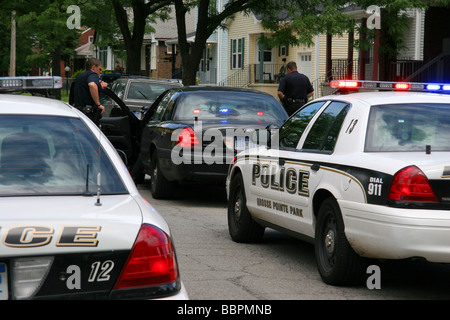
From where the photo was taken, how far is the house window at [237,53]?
148ft

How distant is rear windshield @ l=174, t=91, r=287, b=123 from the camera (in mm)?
11289

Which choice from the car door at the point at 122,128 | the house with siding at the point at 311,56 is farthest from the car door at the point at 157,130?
the house with siding at the point at 311,56

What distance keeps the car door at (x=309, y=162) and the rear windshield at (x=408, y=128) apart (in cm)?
41

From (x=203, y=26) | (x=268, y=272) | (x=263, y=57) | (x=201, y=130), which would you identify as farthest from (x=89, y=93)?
(x=263, y=57)

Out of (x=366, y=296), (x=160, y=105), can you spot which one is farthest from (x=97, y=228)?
(x=160, y=105)

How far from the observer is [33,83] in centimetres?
758

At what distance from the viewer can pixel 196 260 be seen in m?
7.46

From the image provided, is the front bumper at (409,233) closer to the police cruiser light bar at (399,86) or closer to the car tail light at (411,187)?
the car tail light at (411,187)

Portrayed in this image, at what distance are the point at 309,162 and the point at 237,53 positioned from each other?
39.4 m

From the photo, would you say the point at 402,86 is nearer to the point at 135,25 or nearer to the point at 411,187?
the point at 411,187

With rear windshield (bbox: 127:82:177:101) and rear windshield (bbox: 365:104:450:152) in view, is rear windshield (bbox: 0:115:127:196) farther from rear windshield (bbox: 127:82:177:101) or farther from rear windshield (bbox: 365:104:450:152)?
rear windshield (bbox: 127:82:177:101)

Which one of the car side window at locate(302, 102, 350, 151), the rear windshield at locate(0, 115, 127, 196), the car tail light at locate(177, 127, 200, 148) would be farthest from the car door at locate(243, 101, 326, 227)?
the rear windshield at locate(0, 115, 127, 196)

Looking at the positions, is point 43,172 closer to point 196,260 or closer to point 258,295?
point 258,295

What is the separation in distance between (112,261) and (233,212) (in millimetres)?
→ 5267
